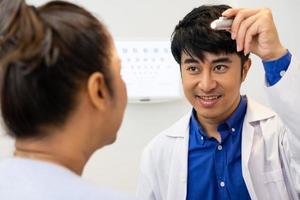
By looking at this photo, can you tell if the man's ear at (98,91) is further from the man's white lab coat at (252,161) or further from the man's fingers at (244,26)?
the man's white lab coat at (252,161)

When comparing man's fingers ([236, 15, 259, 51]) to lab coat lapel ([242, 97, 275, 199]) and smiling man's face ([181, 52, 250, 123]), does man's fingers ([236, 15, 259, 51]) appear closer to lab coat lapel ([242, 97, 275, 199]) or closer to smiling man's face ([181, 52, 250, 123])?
smiling man's face ([181, 52, 250, 123])

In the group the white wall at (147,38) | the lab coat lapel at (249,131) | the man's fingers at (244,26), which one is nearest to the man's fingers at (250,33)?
the man's fingers at (244,26)

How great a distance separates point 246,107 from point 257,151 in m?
0.16

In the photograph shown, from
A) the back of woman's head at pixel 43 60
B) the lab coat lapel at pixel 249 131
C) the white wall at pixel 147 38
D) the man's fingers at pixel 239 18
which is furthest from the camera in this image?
the white wall at pixel 147 38

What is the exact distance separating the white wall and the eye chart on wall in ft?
0.14

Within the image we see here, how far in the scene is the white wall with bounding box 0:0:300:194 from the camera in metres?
1.62

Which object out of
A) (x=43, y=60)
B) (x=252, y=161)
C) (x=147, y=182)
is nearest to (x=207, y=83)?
(x=252, y=161)

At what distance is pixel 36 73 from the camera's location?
57 cm

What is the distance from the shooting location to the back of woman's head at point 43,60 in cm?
56

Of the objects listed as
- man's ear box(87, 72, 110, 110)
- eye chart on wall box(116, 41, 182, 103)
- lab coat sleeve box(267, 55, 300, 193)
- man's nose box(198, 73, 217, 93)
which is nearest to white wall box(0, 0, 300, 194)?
eye chart on wall box(116, 41, 182, 103)

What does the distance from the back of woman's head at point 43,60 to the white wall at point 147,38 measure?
1062 mm

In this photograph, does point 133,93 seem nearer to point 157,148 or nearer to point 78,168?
point 157,148

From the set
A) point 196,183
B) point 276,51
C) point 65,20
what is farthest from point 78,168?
point 196,183

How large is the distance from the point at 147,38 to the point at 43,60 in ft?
3.84
